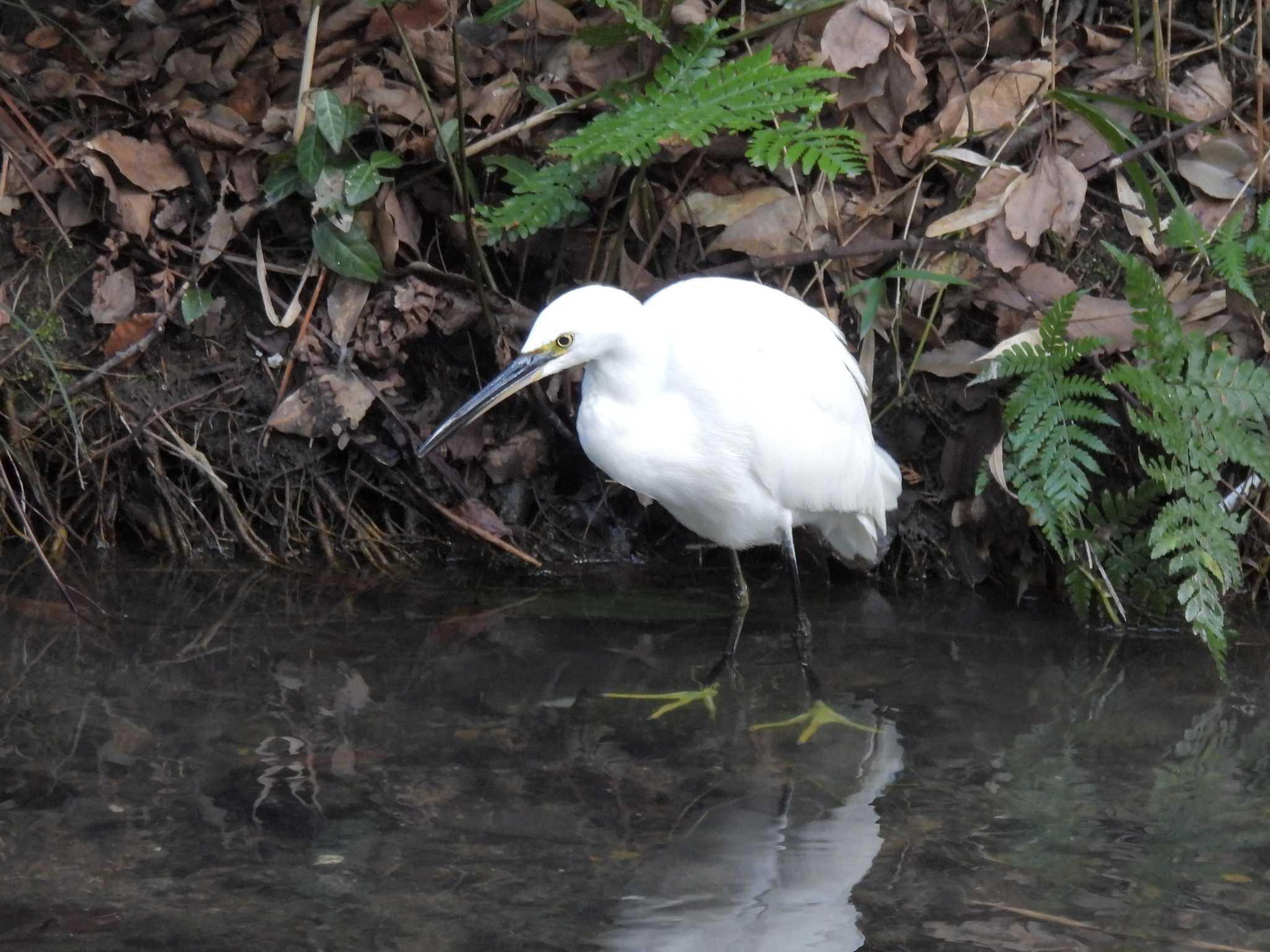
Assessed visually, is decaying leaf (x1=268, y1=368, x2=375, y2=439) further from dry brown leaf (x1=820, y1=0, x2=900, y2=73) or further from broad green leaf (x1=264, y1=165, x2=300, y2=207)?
dry brown leaf (x1=820, y1=0, x2=900, y2=73)

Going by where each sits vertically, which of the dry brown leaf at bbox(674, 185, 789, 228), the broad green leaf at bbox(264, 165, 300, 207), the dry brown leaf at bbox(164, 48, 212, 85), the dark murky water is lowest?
the dark murky water

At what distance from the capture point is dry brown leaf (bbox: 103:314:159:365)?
14.7 ft

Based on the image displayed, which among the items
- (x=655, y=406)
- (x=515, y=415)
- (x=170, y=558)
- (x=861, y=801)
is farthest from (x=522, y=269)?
(x=861, y=801)

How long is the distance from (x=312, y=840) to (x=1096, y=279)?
3.16m

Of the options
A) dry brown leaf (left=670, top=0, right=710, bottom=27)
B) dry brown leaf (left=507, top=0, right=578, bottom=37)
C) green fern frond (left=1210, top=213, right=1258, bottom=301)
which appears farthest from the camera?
dry brown leaf (left=507, top=0, right=578, bottom=37)

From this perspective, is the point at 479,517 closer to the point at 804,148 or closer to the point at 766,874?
the point at 804,148

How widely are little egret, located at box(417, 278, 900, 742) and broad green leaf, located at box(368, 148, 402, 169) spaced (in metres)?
0.92

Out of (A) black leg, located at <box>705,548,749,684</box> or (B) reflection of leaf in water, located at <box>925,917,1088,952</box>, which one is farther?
(A) black leg, located at <box>705,548,749,684</box>

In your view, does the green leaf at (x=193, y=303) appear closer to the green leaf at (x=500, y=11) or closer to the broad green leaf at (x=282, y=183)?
the broad green leaf at (x=282, y=183)

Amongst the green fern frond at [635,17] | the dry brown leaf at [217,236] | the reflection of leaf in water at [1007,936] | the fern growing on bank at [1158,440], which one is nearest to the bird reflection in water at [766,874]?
the reflection of leaf in water at [1007,936]

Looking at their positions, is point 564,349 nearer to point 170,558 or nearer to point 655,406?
point 655,406

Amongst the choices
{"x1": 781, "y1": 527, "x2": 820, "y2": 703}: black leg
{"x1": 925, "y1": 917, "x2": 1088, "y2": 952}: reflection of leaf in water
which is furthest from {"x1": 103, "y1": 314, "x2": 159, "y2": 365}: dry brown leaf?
{"x1": 925, "y1": 917, "x2": 1088, "y2": 952}: reflection of leaf in water

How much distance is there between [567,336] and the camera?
3602 millimetres

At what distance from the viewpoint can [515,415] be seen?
4703 millimetres
